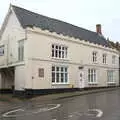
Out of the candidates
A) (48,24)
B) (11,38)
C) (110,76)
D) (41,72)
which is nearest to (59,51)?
(41,72)

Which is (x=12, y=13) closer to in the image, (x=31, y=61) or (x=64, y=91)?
(x=31, y=61)

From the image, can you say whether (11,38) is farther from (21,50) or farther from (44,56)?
(44,56)

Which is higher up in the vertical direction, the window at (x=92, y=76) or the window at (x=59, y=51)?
the window at (x=59, y=51)

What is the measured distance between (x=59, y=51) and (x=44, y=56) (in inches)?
110

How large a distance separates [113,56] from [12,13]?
1841 centimetres

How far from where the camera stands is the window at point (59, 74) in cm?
3087

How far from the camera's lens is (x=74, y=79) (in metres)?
33.7

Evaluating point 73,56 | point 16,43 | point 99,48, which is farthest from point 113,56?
point 16,43

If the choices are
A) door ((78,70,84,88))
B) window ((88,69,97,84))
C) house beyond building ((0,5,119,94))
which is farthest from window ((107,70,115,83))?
door ((78,70,84,88))

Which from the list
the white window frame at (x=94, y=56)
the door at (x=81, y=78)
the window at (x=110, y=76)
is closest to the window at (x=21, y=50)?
the door at (x=81, y=78)

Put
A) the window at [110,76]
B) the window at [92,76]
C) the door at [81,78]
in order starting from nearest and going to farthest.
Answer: the door at [81,78]
the window at [92,76]
the window at [110,76]

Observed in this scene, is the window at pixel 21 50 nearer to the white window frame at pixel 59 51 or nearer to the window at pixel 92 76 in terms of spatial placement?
the white window frame at pixel 59 51

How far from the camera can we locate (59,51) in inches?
1256

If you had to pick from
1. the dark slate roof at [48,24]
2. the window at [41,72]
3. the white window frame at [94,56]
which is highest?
the dark slate roof at [48,24]
